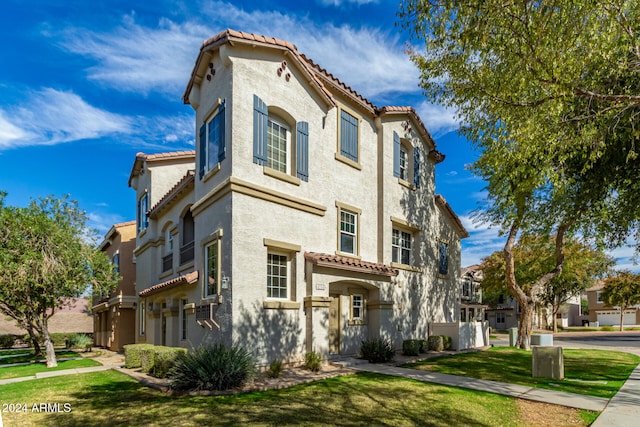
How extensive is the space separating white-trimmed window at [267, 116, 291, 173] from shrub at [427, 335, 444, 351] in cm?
1117

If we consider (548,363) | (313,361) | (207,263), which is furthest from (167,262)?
(548,363)

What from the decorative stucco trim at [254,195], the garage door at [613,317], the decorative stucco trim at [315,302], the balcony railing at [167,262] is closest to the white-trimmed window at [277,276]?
the decorative stucco trim at [315,302]

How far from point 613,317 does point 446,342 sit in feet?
215

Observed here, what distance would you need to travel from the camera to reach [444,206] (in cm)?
2397

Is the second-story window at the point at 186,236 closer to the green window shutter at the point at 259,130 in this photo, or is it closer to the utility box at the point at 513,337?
the green window shutter at the point at 259,130

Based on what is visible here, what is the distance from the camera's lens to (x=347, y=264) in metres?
15.5

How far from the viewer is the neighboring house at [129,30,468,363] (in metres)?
13.2

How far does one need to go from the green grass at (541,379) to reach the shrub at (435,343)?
1.40 meters

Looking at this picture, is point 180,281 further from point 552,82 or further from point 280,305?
point 552,82

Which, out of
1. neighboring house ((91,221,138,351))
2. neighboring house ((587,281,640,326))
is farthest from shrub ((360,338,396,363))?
neighboring house ((587,281,640,326))

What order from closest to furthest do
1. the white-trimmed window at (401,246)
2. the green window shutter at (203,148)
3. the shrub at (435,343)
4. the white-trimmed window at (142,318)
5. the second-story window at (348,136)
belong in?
the green window shutter at (203,148) → the second-story window at (348,136) → the white-trimmed window at (401,246) → the shrub at (435,343) → the white-trimmed window at (142,318)

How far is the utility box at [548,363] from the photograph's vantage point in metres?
13.0

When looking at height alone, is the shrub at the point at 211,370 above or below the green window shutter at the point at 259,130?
below

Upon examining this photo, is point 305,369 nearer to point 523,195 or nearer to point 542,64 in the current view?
point 542,64
